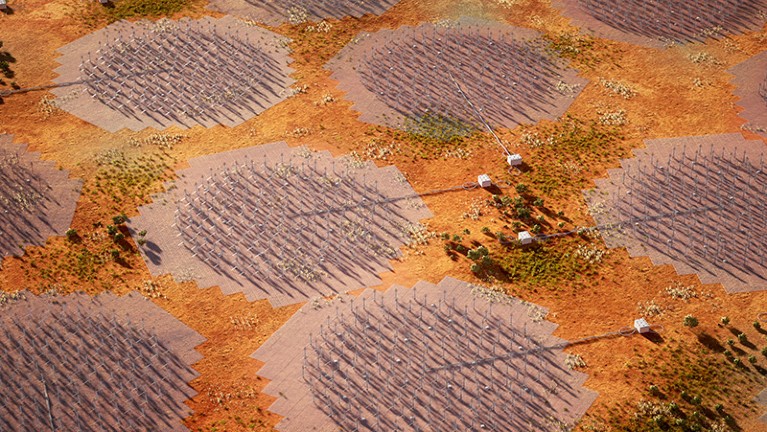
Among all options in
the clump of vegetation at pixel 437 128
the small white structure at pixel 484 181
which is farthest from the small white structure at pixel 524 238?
the clump of vegetation at pixel 437 128

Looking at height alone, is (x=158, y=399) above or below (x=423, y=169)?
below

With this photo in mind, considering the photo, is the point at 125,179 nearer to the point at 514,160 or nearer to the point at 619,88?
the point at 514,160

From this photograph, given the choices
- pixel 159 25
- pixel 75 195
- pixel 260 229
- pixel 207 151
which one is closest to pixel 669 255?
pixel 260 229

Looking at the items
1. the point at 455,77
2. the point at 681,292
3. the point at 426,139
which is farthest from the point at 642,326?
the point at 455,77

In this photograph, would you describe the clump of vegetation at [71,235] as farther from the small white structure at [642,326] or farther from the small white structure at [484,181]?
the small white structure at [642,326]

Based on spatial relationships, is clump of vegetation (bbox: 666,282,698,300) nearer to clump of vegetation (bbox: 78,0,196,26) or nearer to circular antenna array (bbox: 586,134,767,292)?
circular antenna array (bbox: 586,134,767,292)

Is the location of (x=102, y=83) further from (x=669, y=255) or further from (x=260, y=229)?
(x=669, y=255)
